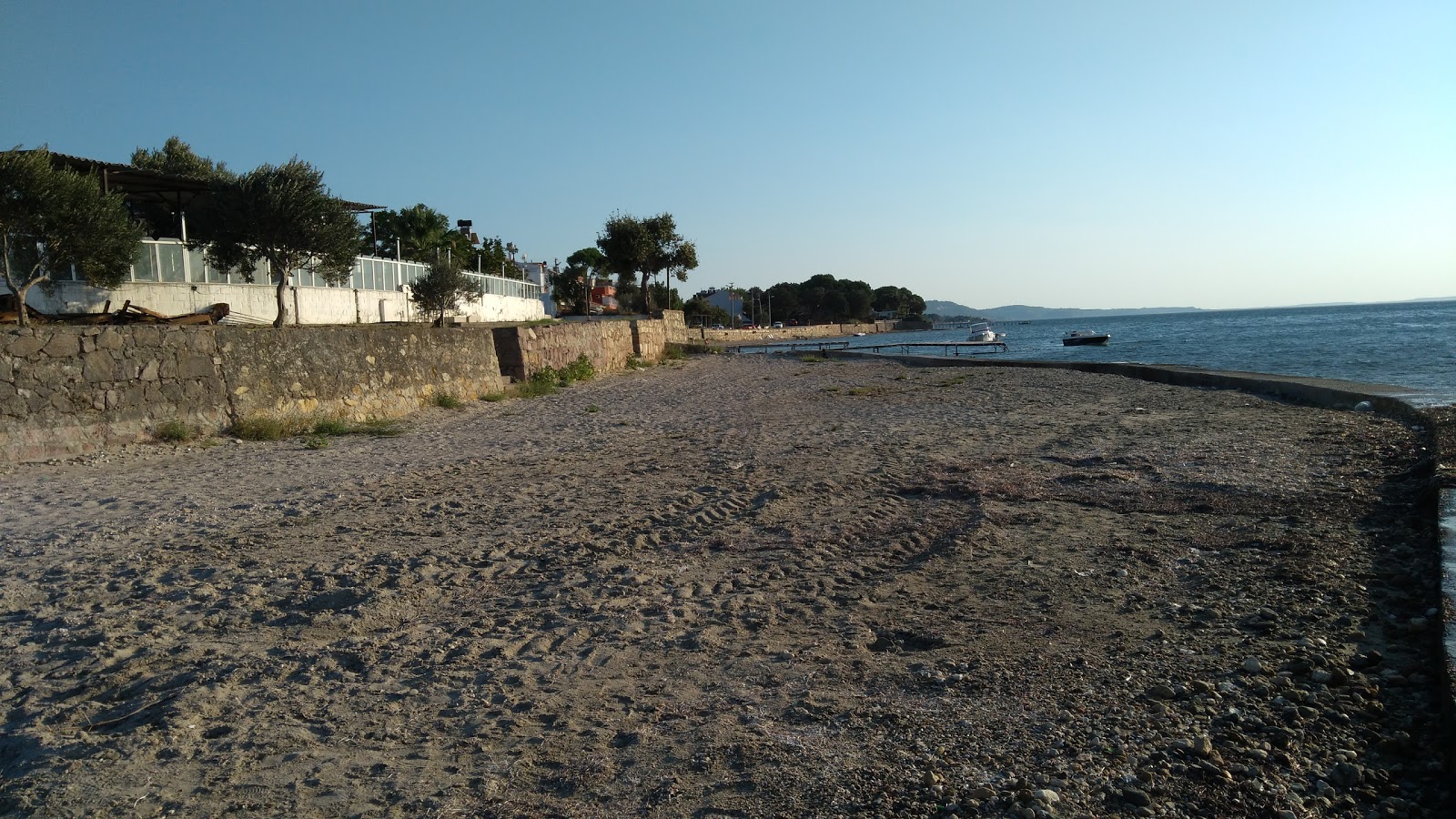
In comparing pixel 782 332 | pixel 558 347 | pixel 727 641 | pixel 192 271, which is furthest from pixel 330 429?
pixel 782 332

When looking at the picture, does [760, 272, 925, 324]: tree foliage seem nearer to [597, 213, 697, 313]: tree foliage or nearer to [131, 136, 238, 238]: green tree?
[597, 213, 697, 313]: tree foliage

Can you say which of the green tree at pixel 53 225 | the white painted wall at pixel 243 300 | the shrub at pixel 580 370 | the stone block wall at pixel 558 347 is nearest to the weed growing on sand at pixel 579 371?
the shrub at pixel 580 370

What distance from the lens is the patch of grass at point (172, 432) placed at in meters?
9.73

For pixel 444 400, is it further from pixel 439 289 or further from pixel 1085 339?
pixel 1085 339

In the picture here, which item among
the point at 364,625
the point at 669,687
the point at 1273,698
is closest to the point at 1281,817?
the point at 1273,698

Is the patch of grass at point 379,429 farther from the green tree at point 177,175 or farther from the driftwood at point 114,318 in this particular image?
the green tree at point 177,175

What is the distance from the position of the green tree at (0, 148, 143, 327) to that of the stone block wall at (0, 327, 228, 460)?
7.19 m

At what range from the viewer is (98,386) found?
9273 mm

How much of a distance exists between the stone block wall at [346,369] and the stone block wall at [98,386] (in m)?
0.37

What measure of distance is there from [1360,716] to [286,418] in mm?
11161

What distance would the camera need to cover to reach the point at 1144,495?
6898mm

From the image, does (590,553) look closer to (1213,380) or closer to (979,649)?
(979,649)

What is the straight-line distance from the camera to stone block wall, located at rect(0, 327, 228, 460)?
859cm

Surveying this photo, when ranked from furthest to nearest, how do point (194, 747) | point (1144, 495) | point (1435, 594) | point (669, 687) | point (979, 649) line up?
point (1144, 495) → point (1435, 594) → point (979, 649) → point (669, 687) → point (194, 747)
